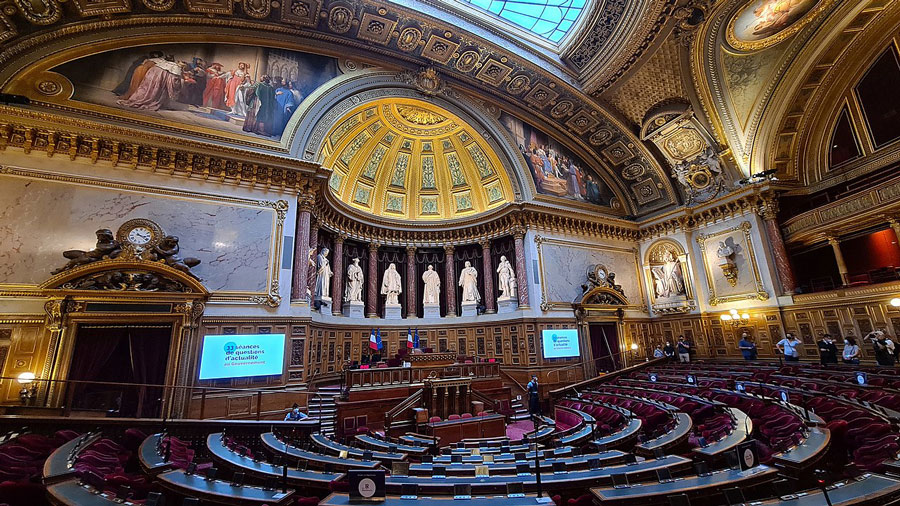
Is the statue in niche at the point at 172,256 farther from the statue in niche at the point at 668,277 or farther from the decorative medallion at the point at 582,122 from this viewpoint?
the statue in niche at the point at 668,277

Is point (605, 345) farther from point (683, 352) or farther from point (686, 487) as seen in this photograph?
point (686, 487)

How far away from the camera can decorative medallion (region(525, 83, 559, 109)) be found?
1800 cm

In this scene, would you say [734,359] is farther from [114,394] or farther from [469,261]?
[114,394]

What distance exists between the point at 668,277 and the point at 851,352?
779 centimetres

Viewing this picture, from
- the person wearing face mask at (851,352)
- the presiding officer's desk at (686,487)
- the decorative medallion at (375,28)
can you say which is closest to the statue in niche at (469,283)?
the decorative medallion at (375,28)

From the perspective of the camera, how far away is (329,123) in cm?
1494

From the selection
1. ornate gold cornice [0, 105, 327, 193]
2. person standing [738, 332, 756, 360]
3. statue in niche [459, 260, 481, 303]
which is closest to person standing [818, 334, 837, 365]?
person standing [738, 332, 756, 360]

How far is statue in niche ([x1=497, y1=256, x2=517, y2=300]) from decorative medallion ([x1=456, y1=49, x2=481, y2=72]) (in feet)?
29.7

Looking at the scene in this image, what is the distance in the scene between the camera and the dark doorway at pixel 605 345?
1838 cm

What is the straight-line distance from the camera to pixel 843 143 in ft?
52.0

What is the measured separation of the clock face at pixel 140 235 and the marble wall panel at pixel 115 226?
15.1 inches

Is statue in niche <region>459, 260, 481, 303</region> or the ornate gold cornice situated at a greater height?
the ornate gold cornice

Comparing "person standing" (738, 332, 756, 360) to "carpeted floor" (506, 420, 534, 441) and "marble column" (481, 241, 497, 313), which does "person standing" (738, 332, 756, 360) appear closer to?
"carpeted floor" (506, 420, 534, 441)

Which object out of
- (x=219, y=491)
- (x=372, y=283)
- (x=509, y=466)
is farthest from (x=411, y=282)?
(x=219, y=491)
